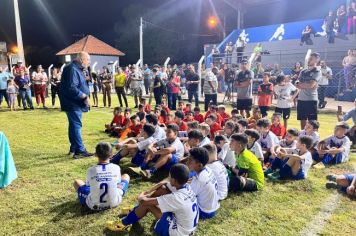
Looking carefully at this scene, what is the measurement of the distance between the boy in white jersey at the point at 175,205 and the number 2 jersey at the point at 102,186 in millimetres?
681

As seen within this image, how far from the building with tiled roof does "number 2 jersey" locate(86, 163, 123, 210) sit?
36.3 m

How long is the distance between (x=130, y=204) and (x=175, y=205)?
154 centimetres

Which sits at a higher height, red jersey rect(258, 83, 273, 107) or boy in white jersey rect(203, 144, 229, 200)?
red jersey rect(258, 83, 273, 107)

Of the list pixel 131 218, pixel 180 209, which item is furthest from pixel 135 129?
pixel 180 209

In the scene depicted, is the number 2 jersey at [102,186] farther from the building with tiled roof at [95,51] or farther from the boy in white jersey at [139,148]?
the building with tiled roof at [95,51]

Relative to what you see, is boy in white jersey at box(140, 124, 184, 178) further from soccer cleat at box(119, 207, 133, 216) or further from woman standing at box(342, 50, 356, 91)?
woman standing at box(342, 50, 356, 91)

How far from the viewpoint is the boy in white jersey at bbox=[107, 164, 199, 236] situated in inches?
143

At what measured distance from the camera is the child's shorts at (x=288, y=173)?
598cm

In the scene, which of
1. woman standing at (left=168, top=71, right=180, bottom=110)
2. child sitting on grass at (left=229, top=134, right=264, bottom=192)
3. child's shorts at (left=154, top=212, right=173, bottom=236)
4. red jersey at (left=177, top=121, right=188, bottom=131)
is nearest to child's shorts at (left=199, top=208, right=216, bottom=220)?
child's shorts at (left=154, top=212, right=173, bottom=236)

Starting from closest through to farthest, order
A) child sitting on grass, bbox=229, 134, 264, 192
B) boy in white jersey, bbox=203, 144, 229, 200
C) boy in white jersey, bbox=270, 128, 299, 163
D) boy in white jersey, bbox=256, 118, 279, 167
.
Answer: boy in white jersey, bbox=203, 144, 229, 200, child sitting on grass, bbox=229, 134, 264, 192, boy in white jersey, bbox=270, 128, 299, 163, boy in white jersey, bbox=256, 118, 279, 167

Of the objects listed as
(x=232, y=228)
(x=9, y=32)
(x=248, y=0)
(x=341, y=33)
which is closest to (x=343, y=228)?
(x=232, y=228)

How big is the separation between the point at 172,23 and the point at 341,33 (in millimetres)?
24460

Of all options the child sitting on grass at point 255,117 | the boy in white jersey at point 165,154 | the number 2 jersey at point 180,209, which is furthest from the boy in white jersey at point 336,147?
the number 2 jersey at point 180,209

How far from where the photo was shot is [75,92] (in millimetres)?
6812
